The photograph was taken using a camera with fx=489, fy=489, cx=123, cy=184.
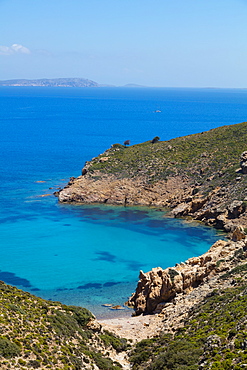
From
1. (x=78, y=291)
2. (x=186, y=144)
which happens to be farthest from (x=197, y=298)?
(x=186, y=144)

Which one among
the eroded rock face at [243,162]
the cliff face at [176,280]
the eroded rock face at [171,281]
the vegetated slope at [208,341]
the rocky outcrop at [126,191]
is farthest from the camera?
the rocky outcrop at [126,191]

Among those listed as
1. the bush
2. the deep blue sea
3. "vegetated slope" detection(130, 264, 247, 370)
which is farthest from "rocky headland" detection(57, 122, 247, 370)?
the bush

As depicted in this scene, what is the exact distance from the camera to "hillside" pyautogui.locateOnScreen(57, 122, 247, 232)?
68.4 m

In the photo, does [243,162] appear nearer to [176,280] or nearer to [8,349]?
[176,280]

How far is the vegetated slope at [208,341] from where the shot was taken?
24141mm

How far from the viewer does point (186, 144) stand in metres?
87.7

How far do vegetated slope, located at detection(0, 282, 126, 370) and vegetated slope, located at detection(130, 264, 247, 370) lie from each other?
233 centimetres

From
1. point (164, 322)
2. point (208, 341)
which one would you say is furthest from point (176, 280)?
point (208, 341)

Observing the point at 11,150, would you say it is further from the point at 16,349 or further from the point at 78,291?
the point at 16,349

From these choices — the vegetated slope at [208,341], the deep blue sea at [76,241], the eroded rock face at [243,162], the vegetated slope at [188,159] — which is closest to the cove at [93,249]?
the deep blue sea at [76,241]

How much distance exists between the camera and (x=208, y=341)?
26.6m

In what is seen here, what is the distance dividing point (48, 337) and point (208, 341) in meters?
8.77

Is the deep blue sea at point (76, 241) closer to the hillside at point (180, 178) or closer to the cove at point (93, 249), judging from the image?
the cove at point (93, 249)

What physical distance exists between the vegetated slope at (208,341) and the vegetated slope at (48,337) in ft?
7.64
